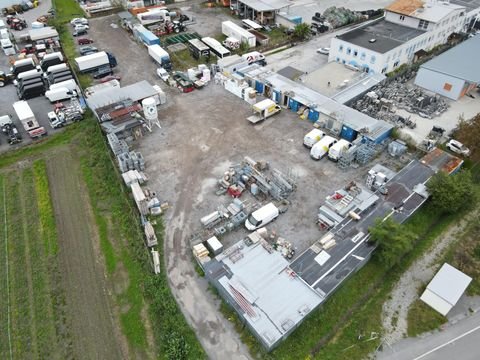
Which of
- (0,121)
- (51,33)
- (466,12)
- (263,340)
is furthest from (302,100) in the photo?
(51,33)

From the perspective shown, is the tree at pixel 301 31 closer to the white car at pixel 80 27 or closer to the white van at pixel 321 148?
the white van at pixel 321 148

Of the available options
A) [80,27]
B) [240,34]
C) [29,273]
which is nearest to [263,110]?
[240,34]

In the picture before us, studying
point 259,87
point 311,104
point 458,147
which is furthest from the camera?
point 259,87

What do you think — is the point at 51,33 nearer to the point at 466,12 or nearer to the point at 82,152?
the point at 82,152

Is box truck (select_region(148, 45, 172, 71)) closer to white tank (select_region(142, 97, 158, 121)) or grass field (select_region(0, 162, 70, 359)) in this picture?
white tank (select_region(142, 97, 158, 121))

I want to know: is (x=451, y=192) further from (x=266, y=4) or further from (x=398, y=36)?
(x=266, y=4)

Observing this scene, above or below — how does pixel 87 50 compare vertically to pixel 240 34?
below

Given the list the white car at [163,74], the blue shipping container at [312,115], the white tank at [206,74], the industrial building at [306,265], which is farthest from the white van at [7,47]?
the industrial building at [306,265]
